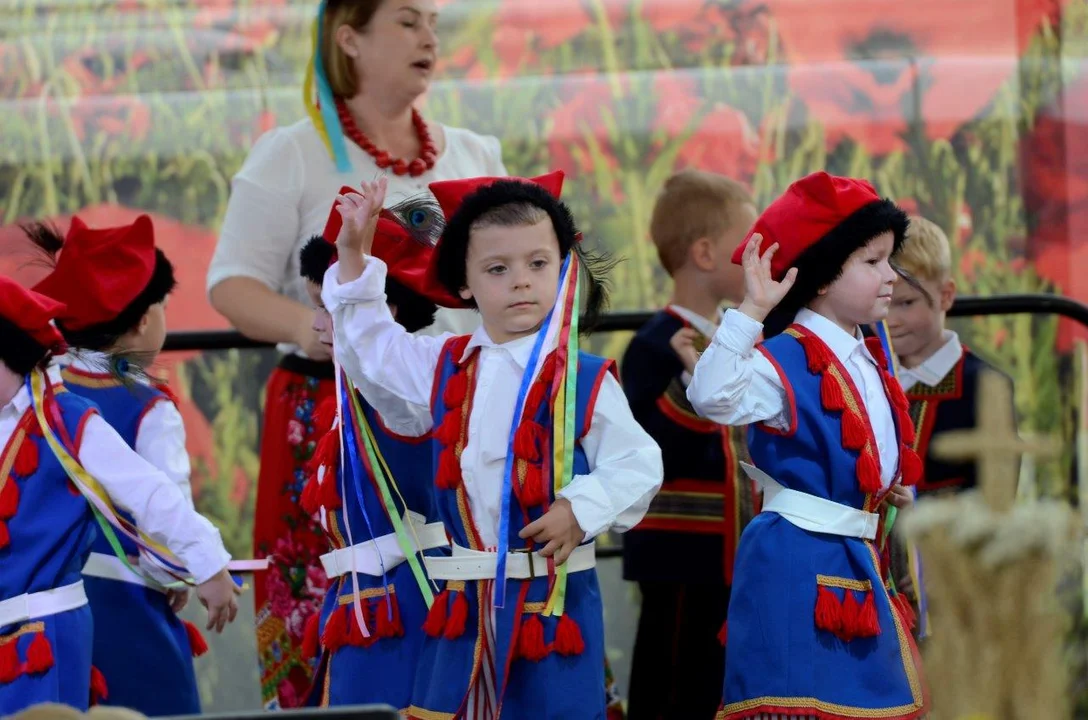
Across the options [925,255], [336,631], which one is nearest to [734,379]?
[336,631]

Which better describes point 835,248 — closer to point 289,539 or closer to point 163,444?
point 289,539

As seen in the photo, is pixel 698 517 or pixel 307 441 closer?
pixel 307 441

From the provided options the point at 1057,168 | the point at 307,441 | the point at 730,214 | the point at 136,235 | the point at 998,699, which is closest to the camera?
the point at 998,699

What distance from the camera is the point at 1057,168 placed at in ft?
16.3

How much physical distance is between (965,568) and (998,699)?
11cm

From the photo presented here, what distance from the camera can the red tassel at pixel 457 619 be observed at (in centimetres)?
264

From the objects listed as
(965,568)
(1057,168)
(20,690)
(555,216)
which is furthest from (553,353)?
(1057,168)

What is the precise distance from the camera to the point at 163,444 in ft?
10.9

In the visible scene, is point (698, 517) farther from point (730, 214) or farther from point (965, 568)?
point (965, 568)

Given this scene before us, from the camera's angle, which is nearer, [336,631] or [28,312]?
[336,631]

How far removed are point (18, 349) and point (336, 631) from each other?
81 centimetres

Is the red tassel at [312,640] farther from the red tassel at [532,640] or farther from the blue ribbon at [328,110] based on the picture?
the blue ribbon at [328,110]

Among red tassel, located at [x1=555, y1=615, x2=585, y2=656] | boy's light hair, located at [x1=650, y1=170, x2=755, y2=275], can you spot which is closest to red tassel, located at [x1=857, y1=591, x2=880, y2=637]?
red tassel, located at [x1=555, y1=615, x2=585, y2=656]

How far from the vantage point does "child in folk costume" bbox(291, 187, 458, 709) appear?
2.84 meters
